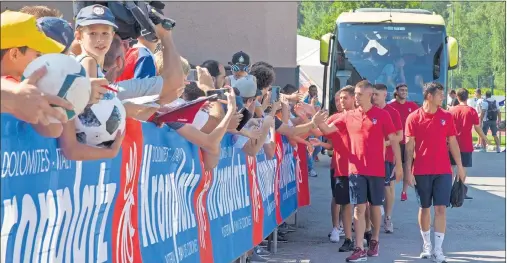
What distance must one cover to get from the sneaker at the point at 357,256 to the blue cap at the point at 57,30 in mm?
7052

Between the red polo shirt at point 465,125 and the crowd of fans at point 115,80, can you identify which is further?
the red polo shirt at point 465,125

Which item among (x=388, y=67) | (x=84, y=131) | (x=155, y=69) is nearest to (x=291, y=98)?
(x=155, y=69)

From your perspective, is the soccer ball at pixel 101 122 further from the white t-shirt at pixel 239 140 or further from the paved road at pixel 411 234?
the paved road at pixel 411 234

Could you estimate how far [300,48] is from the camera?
133 ft

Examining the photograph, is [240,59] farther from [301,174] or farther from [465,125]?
[465,125]

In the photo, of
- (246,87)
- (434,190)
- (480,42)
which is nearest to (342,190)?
(434,190)

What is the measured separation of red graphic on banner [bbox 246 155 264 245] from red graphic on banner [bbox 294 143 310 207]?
4042mm

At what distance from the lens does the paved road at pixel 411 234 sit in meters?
11.6

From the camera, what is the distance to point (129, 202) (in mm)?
5594

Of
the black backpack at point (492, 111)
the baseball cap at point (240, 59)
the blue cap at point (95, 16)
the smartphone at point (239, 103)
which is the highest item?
the black backpack at point (492, 111)

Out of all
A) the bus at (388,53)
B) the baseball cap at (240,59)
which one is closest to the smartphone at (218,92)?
the baseball cap at (240,59)

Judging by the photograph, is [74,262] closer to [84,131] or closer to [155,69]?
[84,131]

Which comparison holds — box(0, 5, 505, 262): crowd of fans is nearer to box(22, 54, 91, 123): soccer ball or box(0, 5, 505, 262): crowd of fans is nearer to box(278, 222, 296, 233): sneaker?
box(22, 54, 91, 123): soccer ball

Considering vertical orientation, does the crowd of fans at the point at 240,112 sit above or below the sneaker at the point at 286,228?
above
